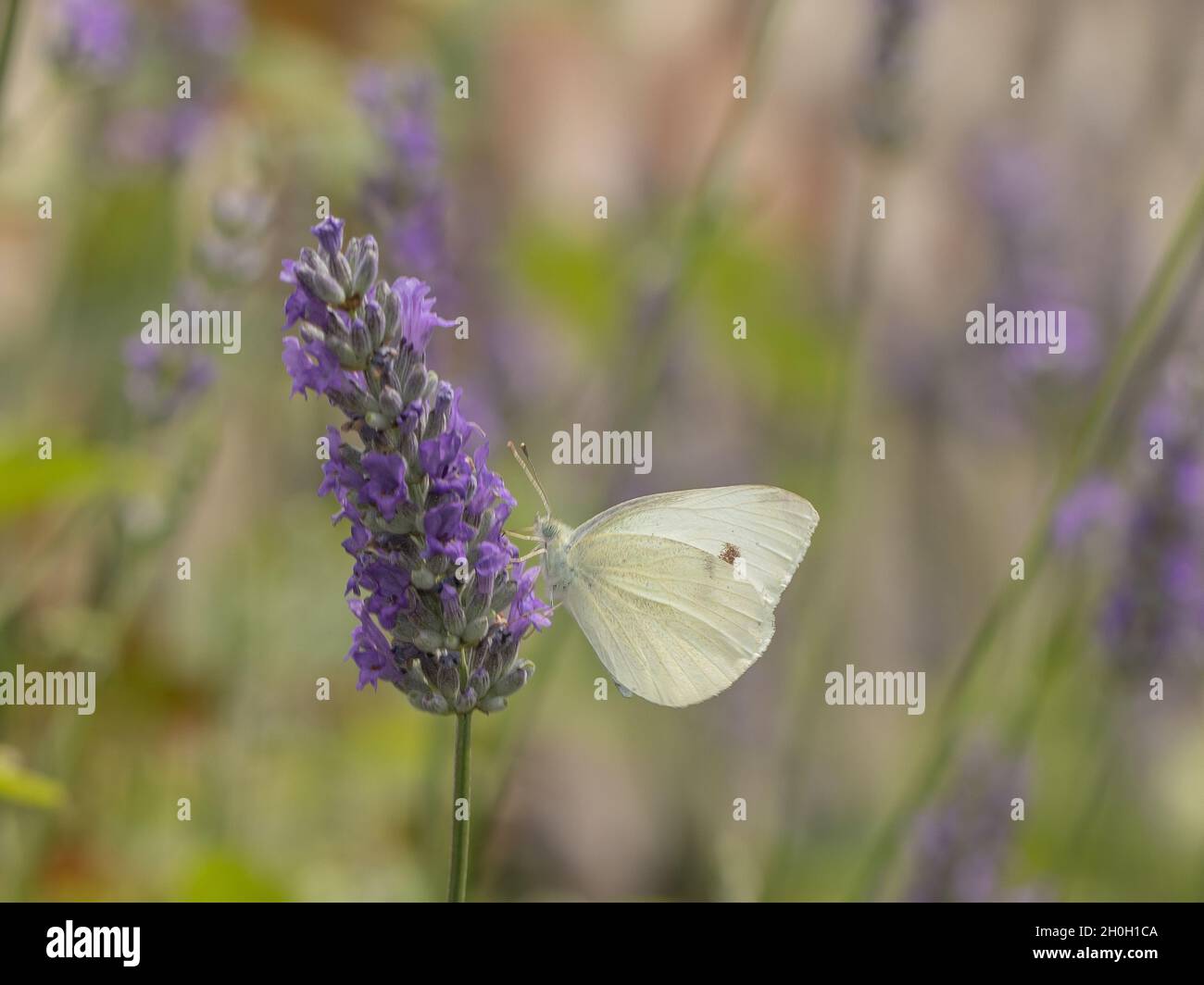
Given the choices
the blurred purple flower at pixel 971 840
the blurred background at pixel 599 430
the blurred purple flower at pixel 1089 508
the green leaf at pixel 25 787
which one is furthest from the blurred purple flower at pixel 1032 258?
the green leaf at pixel 25 787

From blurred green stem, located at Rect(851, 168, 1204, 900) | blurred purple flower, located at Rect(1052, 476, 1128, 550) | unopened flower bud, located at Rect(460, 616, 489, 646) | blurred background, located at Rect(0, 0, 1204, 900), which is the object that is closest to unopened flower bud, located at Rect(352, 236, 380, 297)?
unopened flower bud, located at Rect(460, 616, 489, 646)

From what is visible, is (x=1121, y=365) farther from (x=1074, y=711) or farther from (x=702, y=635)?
(x=1074, y=711)

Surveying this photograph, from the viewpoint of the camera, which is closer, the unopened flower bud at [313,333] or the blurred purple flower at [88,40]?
the unopened flower bud at [313,333]

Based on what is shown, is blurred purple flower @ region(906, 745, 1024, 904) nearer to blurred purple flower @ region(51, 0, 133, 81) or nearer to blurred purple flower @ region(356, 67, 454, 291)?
blurred purple flower @ region(356, 67, 454, 291)

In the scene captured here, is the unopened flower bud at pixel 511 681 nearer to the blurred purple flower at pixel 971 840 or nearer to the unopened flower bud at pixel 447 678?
the unopened flower bud at pixel 447 678

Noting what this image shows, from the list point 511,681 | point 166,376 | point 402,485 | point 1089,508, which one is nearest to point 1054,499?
point 1089,508

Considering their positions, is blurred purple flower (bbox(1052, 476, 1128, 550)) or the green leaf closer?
the green leaf

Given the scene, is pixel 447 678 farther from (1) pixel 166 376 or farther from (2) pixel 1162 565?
(2) pixel 1162 565
